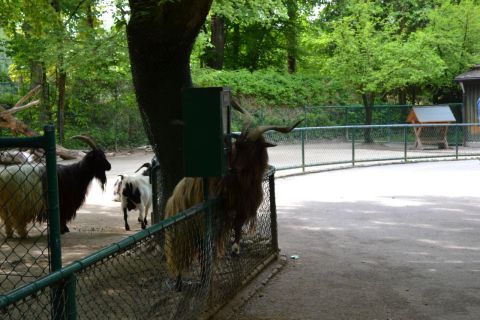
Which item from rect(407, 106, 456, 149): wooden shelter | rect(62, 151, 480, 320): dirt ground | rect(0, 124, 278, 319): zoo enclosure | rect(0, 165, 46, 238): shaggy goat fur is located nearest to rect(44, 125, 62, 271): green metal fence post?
rect(0, 124, 278, 319): zoo enclosure

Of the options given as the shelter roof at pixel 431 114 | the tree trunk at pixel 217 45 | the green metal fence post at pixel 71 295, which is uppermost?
the tree trunk at pixel 217 45

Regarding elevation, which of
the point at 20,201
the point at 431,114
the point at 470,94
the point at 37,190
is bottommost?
the point at 20,201

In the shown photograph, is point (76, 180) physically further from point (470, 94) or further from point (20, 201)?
point (470, 94)

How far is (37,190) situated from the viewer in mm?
8531

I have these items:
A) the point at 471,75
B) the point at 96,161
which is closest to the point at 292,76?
the point at 471,75

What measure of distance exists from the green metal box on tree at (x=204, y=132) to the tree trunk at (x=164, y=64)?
1.63 m

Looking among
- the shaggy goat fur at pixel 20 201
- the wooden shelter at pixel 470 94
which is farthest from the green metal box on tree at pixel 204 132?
the wooden shelter at pixel 470 94

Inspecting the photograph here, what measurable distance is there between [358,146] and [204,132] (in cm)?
1564

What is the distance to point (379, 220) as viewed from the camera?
994cm

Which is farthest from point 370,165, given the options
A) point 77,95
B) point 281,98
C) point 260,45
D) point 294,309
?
point 260,45

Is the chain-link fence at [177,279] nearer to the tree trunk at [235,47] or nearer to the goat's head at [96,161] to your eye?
the goat's head at [96,161]

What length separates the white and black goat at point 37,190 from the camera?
27.1 feet

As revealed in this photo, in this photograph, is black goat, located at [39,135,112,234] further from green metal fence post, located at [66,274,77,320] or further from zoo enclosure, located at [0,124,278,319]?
green metal fence post, located at [66,274,77,320]

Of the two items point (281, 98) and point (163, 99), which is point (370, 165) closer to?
point (281, 98)
